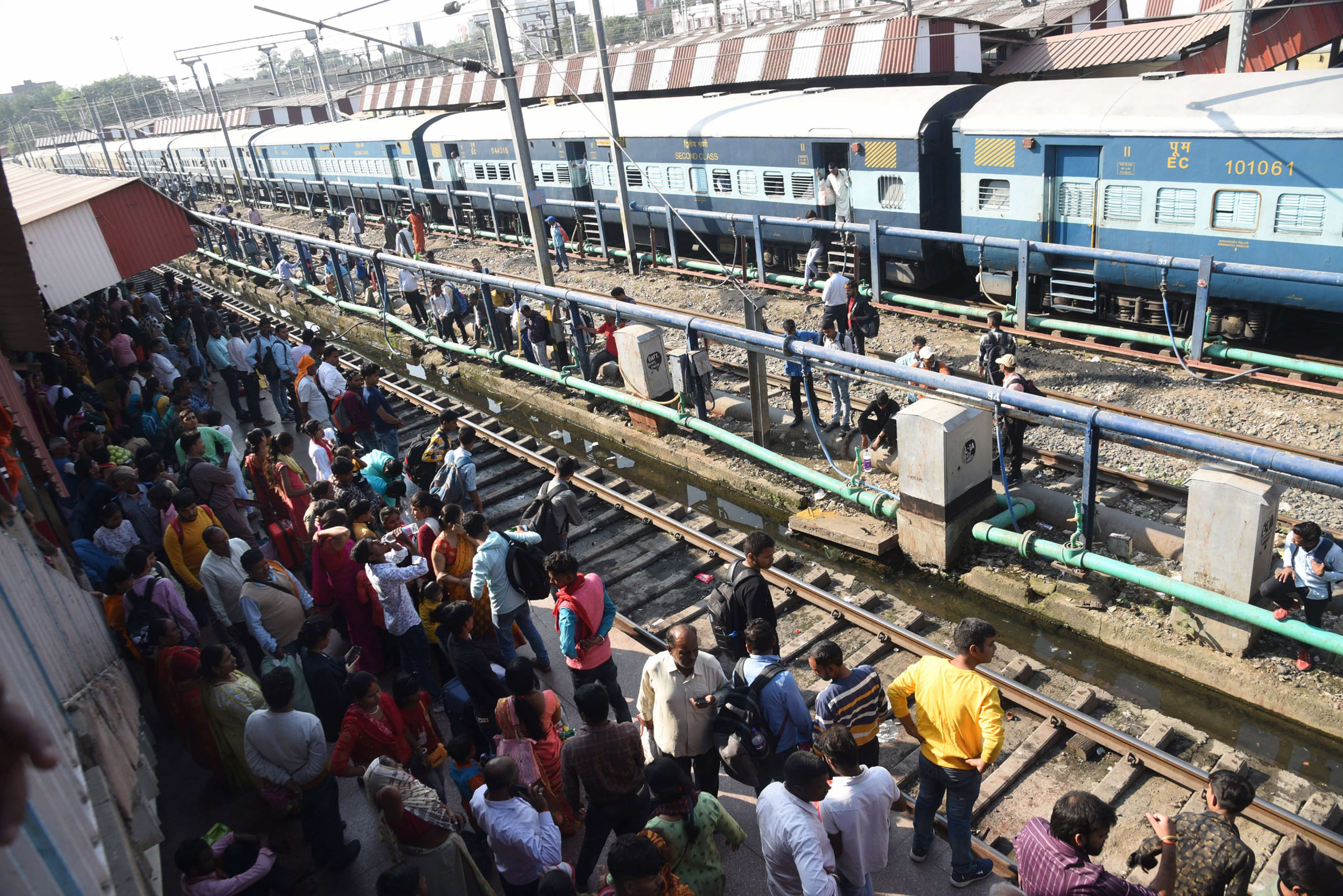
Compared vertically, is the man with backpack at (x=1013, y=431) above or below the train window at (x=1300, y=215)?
below

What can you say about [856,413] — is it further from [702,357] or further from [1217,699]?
[1217,699]

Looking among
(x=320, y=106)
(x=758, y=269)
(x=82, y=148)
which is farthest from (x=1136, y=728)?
(x=82, y=148)

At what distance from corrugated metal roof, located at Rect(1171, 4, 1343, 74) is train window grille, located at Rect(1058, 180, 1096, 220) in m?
11.0

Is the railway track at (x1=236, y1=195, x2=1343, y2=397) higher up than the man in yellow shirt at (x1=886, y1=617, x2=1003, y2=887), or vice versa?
the man in yellow shirt at (x1=886, y1=617, x2=1003, y2=887)

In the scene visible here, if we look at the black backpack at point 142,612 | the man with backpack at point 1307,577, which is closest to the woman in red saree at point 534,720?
the black backpack at point 142,612

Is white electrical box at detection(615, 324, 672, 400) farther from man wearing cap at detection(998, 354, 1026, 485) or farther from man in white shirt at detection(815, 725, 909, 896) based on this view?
man in white shirt at detection(815, 725, 909, 896)

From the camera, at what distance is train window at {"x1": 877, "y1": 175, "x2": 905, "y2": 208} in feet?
51.2

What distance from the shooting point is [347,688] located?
515cm

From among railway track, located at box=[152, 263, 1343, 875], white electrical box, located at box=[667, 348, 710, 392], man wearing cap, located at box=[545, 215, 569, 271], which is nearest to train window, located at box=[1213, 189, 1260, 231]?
white electrical box, located at box=[667, 348, 710, 392]

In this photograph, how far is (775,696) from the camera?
465 cm

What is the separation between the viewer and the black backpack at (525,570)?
626cm

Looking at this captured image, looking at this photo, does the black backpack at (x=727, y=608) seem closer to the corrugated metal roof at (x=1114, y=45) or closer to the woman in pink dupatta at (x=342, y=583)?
the woman in pink dupatta at (x=342, y=583)

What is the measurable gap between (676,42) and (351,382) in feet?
90.0

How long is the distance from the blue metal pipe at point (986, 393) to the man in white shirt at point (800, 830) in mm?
4551
